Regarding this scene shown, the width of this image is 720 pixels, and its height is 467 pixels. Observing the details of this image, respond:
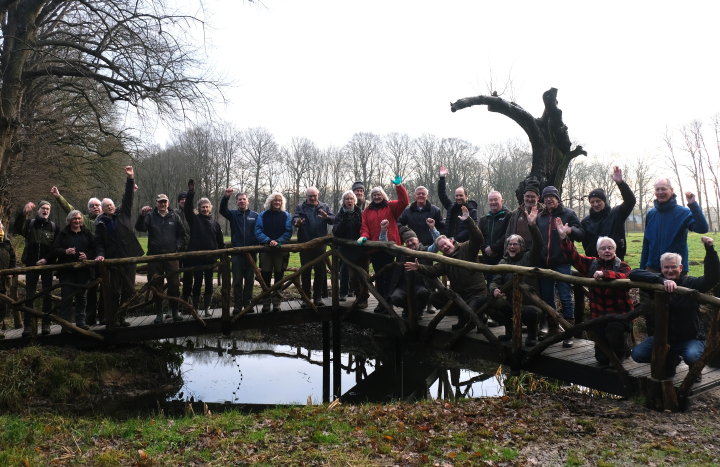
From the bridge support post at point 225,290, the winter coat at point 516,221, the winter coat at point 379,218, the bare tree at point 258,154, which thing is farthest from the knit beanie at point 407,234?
the bare tree at point 258,154

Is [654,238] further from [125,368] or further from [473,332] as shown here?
[125,368]

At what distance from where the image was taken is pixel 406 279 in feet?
23.1

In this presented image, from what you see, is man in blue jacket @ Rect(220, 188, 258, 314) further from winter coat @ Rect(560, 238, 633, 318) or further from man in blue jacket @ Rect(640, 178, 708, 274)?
man in blue jacket @ Rect(640, 178, 708, 274)

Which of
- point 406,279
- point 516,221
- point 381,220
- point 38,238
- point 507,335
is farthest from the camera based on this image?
point 381,220

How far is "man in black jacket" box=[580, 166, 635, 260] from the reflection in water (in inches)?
109

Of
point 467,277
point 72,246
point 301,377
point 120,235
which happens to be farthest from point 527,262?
point 72,246

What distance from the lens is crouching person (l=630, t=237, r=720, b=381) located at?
4.34m

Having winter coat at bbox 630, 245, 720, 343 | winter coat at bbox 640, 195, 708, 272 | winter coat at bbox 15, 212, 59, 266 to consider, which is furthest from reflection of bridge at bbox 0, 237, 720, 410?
winter coat at bbox 640, 195, 708, 272

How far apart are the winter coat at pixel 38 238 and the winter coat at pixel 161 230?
1.19 meters

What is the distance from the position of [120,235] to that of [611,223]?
657cm

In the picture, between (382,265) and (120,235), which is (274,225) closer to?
(382,265)

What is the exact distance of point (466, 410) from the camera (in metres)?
4.95

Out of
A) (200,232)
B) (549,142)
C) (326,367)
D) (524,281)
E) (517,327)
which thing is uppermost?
(549,142)

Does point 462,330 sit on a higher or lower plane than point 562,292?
lower
